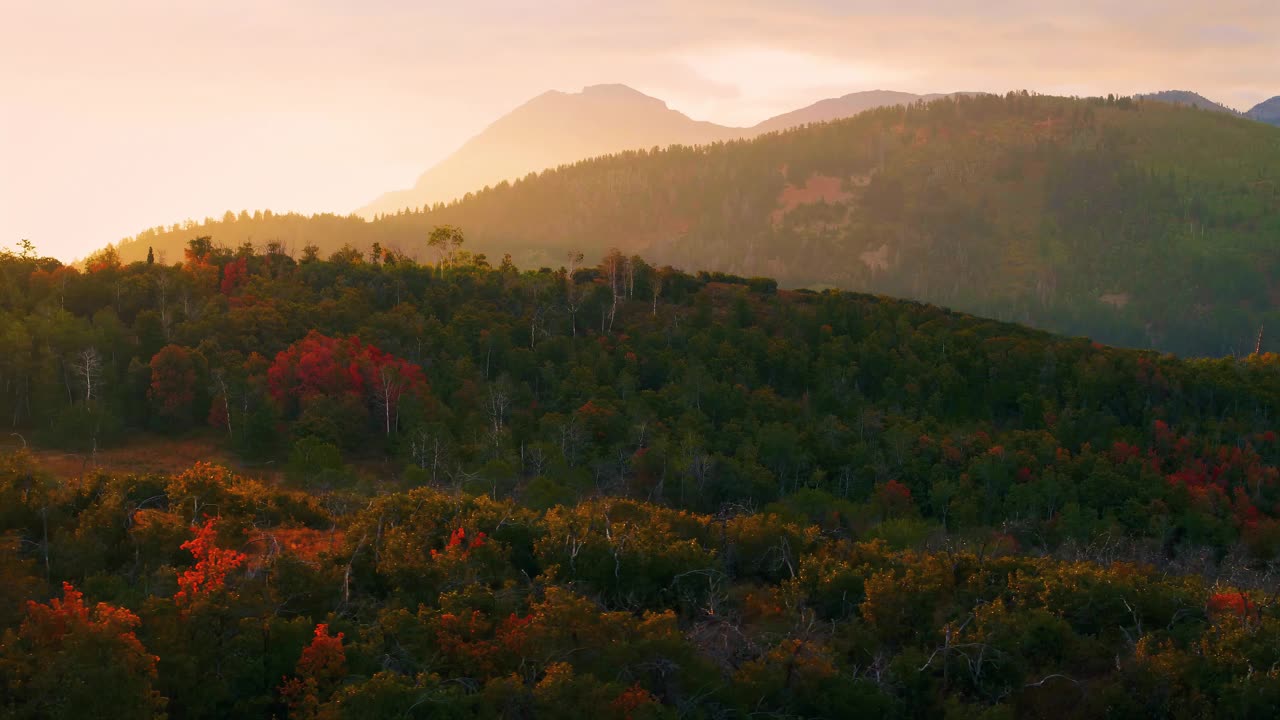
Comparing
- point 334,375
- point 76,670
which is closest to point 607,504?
point 76,670

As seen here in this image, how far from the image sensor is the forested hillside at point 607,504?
32.9 m

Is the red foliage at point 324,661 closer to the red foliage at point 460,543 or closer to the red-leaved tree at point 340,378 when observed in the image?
the red foliage at point 460,543

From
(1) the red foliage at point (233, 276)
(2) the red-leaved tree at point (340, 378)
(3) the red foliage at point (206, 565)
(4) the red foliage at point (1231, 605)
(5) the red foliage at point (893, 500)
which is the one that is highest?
(1) the red foliage at point (233, 276)

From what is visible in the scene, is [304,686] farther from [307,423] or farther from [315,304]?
[315,304]

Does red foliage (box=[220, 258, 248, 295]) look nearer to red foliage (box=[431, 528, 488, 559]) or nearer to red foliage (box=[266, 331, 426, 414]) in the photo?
red foliage (box=[266, 331, 426, 414])

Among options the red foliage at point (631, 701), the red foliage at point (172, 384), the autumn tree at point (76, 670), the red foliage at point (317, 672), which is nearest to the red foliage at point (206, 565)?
the autumn tree at point (76, 670)

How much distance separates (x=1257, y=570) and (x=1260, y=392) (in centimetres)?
4876

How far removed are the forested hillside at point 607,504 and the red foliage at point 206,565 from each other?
0.75 ft

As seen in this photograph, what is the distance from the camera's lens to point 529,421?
8975 centimetres

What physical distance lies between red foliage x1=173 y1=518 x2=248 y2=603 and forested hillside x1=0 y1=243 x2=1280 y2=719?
0.75ft

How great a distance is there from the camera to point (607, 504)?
5447 cm

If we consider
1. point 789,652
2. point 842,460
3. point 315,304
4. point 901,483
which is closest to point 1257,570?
point 901,483

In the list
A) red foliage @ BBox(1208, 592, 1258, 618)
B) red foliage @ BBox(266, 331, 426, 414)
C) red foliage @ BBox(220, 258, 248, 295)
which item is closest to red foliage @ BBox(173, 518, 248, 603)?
red foliage @ BBox(1208, 592, 1258, 618)

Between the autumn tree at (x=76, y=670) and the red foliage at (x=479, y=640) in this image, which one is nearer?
the autumn tree at (x=76, y=670)
